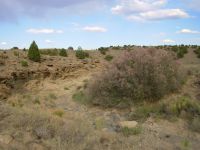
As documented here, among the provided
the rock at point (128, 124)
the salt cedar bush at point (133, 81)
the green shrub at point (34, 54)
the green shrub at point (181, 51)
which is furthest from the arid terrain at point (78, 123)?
the green shrub at point (181, 51)

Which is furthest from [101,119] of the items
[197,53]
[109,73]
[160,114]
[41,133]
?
[197,53]

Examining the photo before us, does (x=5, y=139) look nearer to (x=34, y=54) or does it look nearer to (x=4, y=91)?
(x=4, y=91)

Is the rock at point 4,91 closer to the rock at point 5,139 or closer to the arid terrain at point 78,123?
the arid terrain at point 78,123

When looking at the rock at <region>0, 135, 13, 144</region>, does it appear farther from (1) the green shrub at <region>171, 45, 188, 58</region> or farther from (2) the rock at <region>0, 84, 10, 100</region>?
(1) the green shrub at <region>171, 45, 188, 58</region>

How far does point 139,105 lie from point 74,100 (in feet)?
12.2

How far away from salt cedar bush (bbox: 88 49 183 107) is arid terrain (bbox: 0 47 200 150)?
461 mm

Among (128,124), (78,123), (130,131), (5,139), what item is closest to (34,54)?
(128,124)

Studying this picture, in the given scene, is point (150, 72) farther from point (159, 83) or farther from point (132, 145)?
point (132, 145)

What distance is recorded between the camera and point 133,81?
14.5 meters

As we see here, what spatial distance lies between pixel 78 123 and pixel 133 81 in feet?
15.5

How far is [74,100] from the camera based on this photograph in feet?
53.7

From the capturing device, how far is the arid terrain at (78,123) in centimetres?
827

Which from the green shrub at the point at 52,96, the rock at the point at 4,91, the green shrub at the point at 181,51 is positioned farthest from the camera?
the green shrub at the point at 181,51

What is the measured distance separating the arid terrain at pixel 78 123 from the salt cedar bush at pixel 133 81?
0.46 m
